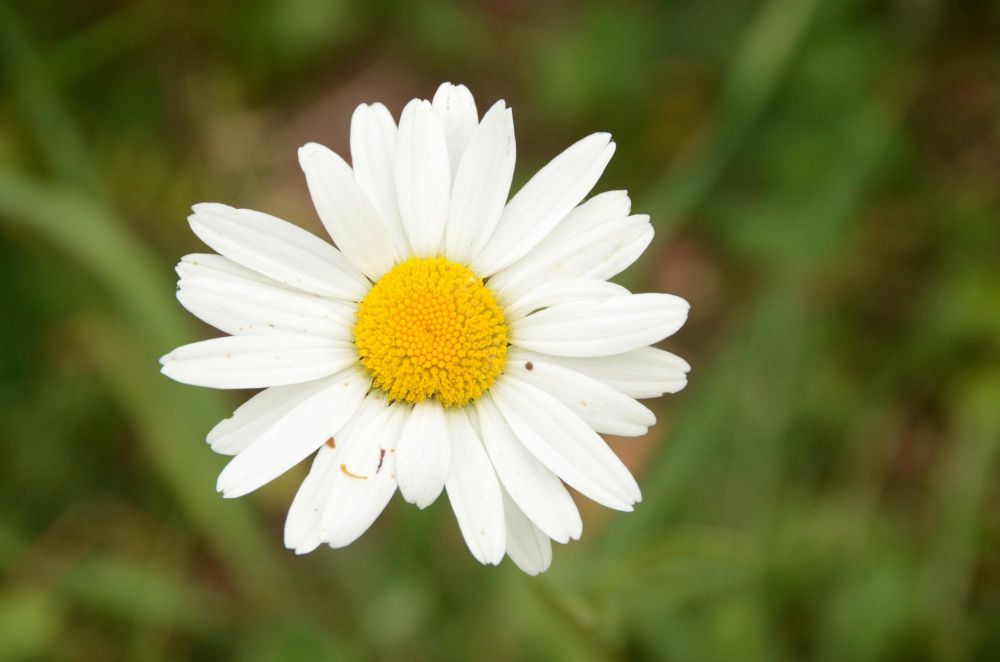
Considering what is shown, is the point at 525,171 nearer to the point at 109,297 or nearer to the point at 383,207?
the point at 109,297

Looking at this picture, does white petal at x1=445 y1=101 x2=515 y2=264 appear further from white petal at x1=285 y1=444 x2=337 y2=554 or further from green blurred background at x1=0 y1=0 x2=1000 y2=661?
green blurred background at x1=0 y1=0 x2=1000 y2=661

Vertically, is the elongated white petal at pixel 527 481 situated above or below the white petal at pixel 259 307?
below

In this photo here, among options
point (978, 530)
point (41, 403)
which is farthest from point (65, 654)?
point (978, 530)

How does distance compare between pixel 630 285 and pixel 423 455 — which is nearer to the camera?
pixel 423 455

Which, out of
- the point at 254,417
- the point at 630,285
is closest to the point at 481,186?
the point at 254,417

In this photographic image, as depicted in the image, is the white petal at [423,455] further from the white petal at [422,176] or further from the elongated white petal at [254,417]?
the white petal at [422,176]

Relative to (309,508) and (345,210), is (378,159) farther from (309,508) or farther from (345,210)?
(309,508)

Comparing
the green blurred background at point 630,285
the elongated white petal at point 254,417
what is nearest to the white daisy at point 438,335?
the elongated white petal at point 254,417
